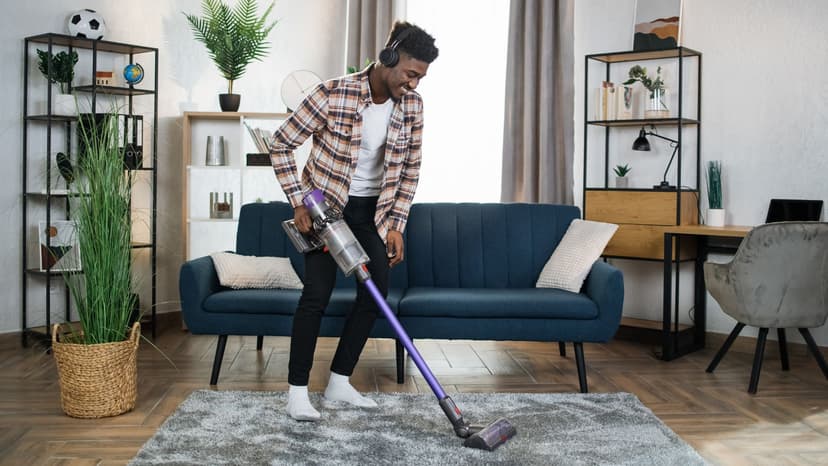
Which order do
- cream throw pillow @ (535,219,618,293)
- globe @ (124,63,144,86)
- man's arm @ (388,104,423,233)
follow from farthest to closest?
globe @ (124,63,144,86), cream throw pillow @ (535,219,618,293), man's arm @ (388,104,423,233)

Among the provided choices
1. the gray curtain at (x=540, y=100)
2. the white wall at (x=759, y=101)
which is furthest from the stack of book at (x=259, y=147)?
the white wall at (x=759, y=101)

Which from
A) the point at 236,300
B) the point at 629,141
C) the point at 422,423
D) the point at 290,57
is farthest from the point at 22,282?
the point at 629,141

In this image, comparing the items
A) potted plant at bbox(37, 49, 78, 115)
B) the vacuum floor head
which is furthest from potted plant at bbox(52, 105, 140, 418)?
potted plant at bbox(37, 49, 78, 115)

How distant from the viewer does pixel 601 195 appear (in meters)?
4.45

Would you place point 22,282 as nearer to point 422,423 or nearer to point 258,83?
point 258,83

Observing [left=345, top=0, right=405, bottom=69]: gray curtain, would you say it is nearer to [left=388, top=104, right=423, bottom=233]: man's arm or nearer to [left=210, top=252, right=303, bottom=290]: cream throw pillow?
[left=210, top=252, right=303, bottom=290]: cream throw pillow

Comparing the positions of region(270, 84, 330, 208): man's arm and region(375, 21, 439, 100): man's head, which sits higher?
region(375, 21, 439, 100): man's head

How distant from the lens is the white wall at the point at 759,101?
410 centimetres

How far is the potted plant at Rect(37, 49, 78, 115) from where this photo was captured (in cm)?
423

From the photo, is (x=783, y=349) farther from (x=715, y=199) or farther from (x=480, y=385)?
(x=480, y=385)

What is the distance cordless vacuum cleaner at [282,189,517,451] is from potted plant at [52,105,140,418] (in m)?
0.62

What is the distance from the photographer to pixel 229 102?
16.0ft

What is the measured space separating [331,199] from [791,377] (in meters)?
2.29

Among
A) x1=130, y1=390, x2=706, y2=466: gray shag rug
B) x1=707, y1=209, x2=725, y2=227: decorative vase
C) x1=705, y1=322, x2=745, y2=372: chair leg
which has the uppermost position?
x1=707, y1=209, x2=725, y2=227: decorative vase
